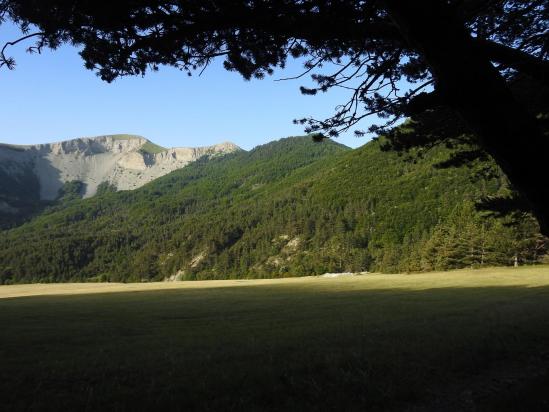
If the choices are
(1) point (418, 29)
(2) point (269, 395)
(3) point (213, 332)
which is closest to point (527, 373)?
(2) point (269, 395)

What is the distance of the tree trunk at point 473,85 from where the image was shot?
14.2 feet

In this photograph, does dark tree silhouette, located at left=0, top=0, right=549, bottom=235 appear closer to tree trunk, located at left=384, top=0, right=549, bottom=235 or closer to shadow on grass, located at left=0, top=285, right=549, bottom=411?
tree trunk, located at left=384, top=0, right=549, bottom=235

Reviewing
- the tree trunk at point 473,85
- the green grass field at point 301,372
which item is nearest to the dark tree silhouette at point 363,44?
the tree trunk at point 473,85

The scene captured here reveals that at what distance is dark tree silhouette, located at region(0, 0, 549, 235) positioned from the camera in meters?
4.35

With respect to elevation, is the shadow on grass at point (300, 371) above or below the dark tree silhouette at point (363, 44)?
below

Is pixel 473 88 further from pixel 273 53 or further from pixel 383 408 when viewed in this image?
pixel 273 53

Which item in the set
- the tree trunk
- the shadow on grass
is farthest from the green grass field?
the tree trunk

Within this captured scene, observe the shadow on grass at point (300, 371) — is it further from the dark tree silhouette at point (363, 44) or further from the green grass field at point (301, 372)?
the dark tree silhouette at point (363, 44)

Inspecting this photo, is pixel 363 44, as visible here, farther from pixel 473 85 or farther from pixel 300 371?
pixel 300 371

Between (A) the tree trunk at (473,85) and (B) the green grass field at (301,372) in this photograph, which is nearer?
(A) the tree trunk at (473,85)

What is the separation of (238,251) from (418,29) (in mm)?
179729

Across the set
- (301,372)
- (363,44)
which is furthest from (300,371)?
(363,44)

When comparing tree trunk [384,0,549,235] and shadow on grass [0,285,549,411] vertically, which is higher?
tree trunk [384,0,549,235]

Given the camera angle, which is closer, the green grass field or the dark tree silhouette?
the dark tree silhouette
